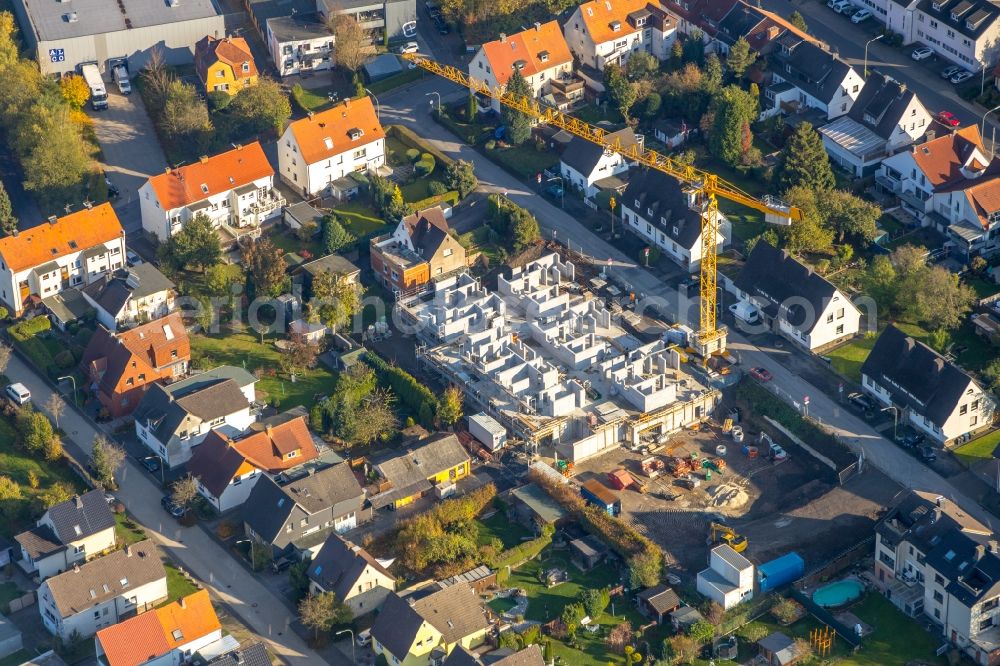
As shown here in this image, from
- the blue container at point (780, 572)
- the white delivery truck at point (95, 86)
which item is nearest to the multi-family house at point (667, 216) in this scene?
the blue container at point (780, 572)

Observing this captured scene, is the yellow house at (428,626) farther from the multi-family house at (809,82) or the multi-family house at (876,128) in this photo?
the multi-family house at (809,82)

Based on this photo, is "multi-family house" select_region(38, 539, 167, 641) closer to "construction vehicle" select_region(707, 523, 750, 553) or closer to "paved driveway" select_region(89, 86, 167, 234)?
"construction vehicle" select_region(707, 523, 750, 553)

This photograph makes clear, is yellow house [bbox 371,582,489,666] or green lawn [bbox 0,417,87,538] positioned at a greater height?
yellow house [bbox 371,582,489,666]

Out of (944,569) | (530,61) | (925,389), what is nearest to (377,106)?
(530,61)

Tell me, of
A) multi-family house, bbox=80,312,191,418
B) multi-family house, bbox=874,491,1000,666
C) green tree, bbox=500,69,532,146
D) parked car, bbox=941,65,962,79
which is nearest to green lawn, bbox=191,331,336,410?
multi-family house, bbox=80,312,191,418

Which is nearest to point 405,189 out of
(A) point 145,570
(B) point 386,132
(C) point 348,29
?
(B) point 386,132

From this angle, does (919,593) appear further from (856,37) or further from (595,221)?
(856,37)

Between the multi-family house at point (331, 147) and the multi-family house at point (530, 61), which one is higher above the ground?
the multi-family house at point (530, 61)
